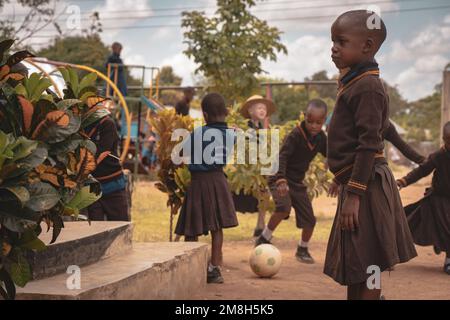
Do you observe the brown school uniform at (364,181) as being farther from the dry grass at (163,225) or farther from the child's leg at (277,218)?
the dry grass at (163,225)

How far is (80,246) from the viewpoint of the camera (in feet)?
15.6

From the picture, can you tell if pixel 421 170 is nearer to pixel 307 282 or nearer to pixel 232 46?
pixel 307 282

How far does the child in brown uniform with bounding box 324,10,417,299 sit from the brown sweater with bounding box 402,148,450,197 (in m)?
2.98

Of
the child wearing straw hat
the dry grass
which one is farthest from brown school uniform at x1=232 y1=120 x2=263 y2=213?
the dry grass

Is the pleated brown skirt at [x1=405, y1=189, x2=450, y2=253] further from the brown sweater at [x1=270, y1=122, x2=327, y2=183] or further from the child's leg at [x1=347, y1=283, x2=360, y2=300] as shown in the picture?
the child's leg at [x1=347, y1=283, x2=360, y2=300]

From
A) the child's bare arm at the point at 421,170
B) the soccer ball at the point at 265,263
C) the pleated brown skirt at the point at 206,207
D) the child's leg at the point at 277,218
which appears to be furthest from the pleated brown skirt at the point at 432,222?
the pleated brown skirt at the point at 206,207

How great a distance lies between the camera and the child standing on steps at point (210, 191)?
21.7ft

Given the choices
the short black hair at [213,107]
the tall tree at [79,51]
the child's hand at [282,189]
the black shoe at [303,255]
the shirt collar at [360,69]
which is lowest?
the black shoe at [303,255]

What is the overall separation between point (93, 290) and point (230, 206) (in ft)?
9.29

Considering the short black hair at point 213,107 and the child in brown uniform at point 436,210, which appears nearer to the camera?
the short black hair at point 213,107

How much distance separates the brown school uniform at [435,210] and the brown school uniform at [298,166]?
1.14 meters

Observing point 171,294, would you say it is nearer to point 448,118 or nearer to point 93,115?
point 93,115

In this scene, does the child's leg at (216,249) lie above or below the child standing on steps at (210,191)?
below

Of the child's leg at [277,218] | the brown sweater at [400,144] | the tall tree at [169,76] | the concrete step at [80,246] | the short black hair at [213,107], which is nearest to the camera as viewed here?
the concrete step at [80,246]
